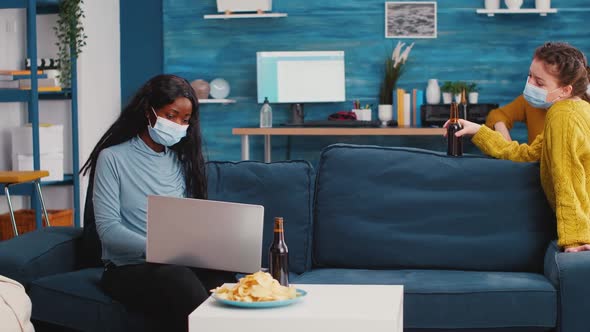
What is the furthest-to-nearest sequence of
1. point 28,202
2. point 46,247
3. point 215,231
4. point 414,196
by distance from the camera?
1. point 28,202
2. point 414,196
3. point 46,247
4. point 215,231

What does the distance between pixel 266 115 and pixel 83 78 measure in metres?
1.41

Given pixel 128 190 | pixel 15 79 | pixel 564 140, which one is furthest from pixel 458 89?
pixel 128 190

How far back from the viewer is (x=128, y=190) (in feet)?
9.61

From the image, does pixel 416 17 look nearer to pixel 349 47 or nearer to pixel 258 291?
pixel 349 47

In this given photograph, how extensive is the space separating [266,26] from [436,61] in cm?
136

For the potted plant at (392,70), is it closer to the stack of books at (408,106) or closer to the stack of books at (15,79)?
the stack of books at (408,106)

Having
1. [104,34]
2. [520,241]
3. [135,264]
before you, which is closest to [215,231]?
[135,264]

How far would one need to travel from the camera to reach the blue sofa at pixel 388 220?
3184 millimetres

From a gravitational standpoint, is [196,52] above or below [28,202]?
above

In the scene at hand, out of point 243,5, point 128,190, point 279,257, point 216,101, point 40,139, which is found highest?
point 243,5

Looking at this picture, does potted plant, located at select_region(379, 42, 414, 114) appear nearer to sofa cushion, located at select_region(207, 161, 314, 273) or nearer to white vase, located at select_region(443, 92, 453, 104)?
white vase, located at select_region(443, 92, 453, 104)

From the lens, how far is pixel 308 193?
11.1 ft

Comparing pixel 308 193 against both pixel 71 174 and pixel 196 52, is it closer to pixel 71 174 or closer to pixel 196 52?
pixel 71 174

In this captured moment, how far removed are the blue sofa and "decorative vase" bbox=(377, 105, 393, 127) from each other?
3222mm
